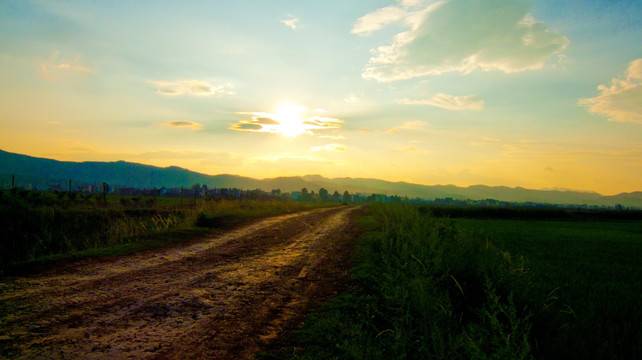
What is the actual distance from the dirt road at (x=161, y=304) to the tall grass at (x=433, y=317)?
746 millimetres

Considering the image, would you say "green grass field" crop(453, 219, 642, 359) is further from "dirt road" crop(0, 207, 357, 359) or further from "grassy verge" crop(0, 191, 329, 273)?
"grassy verge" crop(0, 191, 329, 273)

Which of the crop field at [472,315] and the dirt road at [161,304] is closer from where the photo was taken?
the crop field at [472,315]

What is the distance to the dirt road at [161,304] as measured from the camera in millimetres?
4039

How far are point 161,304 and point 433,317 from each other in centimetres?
421

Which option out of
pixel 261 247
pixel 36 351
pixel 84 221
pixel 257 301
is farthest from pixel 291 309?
pixel 84 221

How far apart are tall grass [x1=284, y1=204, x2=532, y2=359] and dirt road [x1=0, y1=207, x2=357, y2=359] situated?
0.75 meters

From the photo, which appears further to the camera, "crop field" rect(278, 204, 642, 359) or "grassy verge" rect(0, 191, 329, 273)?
"grassy verge" rect(0, 191, 329, 273)

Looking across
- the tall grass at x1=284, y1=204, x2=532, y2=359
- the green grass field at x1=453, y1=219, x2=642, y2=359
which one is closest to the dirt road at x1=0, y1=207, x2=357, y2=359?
the tall grass at x1=284, y1=204, x2=532, y2=359

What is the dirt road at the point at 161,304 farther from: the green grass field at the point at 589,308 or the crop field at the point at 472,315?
the green grass field at the point at 589,308

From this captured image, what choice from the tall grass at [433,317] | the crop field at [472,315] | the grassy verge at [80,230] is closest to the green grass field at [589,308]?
the crop field at [472,315]

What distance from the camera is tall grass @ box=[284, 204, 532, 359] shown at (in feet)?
11.9

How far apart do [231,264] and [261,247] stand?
284cm

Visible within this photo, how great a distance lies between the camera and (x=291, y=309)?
5684mm

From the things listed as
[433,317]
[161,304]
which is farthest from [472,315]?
[161,304]
